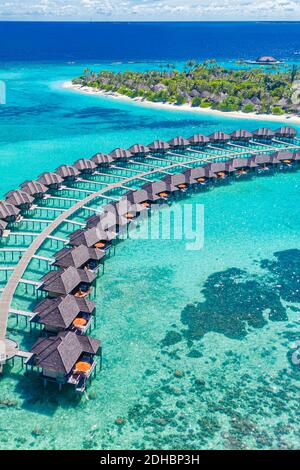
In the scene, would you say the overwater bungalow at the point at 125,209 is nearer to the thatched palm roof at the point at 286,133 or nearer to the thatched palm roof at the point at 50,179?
the thatched palm roof at the point at 50,179

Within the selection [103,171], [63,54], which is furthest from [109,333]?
[63,54]

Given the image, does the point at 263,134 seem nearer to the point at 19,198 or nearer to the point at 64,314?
the point at 19,198

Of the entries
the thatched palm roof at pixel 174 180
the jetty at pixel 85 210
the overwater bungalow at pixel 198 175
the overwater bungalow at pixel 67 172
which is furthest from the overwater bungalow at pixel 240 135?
the overwater bungalow at pixel 67 172

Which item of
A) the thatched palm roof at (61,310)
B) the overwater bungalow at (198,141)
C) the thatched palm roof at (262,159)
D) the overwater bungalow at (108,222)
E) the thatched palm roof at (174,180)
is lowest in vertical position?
the thatched palm roof at (61,310)

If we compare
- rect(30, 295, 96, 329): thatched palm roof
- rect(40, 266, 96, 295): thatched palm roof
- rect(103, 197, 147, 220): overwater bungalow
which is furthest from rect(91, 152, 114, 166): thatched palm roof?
rect(30, 295, 96, 329): thatched palm roof

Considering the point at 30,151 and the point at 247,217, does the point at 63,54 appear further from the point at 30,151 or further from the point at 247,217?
the point at 247,217

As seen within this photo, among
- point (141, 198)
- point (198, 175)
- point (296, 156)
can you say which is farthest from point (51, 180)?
point (296, 156)
